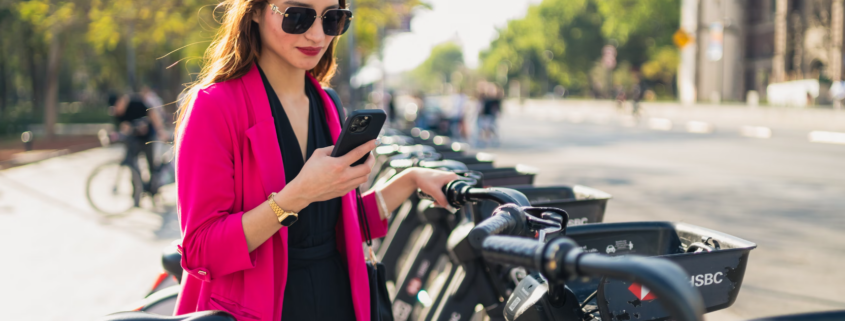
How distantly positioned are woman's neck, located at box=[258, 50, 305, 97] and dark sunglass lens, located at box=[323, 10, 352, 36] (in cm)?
13

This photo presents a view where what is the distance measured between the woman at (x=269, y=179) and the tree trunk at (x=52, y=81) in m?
24.6

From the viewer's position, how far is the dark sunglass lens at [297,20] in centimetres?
181

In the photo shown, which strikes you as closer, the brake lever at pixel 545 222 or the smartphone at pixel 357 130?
the smartphone at pixel 357 130

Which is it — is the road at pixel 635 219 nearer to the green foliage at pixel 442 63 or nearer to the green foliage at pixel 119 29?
the green foliage at pixel 119 29

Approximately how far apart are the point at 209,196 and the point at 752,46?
54.5 metres

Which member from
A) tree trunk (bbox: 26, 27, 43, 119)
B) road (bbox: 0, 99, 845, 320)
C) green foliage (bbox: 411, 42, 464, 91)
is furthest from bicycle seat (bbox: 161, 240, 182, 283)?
green foliage (bbox: 411, 42, 464, 91)

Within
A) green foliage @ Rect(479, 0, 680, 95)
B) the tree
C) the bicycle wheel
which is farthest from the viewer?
green foliage @ Rect(479, 0, 680, 95)

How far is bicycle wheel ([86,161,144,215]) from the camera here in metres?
9.16

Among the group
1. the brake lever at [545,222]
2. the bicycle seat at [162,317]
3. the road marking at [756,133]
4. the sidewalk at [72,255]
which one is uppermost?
the brake lever at [545,222]

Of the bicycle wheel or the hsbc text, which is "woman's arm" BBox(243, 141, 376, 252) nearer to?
the hsbc text

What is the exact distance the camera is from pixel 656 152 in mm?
17297

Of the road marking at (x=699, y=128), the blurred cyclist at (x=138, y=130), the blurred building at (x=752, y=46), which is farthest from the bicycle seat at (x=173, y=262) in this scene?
the blurred building at (x=752, y=46)

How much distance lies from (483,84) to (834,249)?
15859mm

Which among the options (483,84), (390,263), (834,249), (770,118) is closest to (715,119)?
(770,118)
